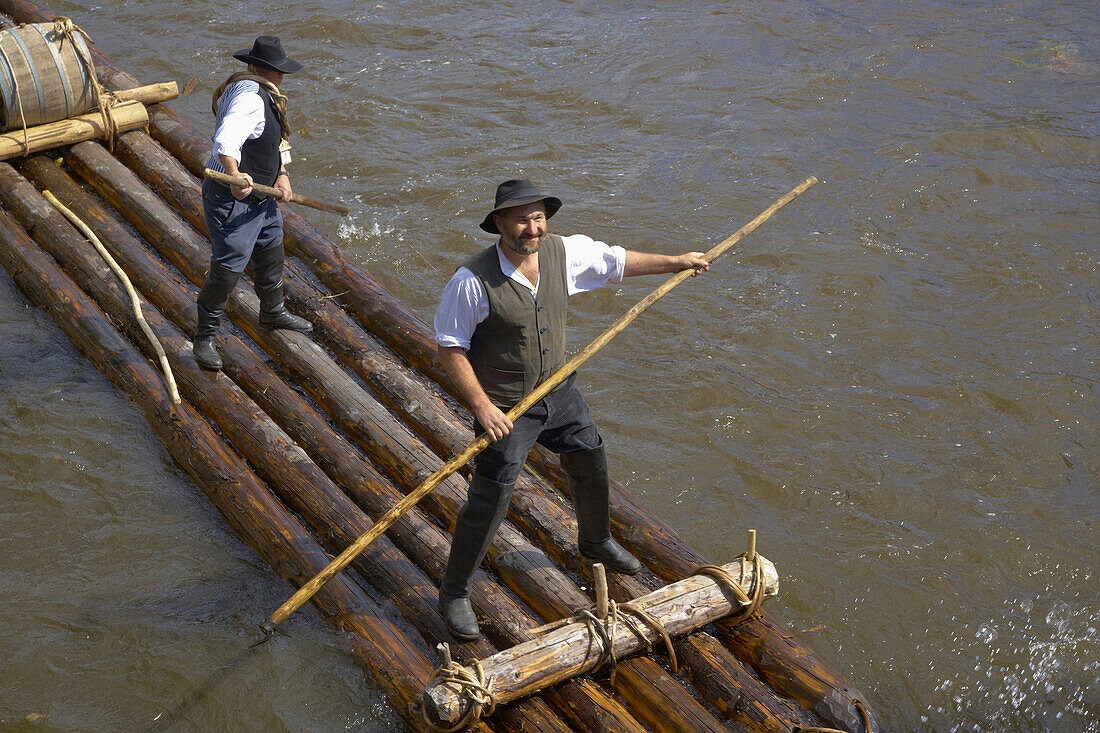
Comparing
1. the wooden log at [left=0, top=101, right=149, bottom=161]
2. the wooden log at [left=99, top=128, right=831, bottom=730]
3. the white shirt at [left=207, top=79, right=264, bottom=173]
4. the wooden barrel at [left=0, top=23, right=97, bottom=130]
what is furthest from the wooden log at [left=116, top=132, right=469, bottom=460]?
the white shirt at [left=207, top=79, right=264, bottom=173]

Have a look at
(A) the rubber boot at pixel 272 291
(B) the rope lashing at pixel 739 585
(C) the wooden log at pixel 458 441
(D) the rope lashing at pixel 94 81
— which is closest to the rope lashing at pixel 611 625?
(C) the wooden log at pixel 458 441

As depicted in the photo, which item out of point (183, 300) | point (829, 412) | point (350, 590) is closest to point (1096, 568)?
point (829, 412)

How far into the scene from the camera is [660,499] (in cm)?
652

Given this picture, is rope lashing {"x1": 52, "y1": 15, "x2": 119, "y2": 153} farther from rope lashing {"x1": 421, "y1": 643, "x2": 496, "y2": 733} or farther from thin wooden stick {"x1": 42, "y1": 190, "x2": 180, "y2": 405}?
rope lashing {"x1": 421, "y1": 643, "x2": 496, "y2": 733}

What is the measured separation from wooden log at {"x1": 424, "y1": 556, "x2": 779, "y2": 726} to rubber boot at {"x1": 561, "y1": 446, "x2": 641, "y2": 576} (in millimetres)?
364

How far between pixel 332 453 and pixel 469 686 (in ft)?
6.84

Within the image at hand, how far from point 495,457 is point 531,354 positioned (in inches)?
19.5

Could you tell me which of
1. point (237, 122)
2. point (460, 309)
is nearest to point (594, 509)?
point (460, 309)

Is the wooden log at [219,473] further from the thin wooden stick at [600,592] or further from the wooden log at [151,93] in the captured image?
the wooden log at [151,93]

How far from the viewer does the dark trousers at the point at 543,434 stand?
4395mm

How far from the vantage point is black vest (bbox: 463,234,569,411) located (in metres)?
4.21

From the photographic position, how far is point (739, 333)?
26.2 feet

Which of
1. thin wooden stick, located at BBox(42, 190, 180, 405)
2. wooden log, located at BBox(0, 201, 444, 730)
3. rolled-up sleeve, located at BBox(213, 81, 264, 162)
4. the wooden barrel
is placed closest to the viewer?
wooden log, located at BBox(0, 201, 444, 730)

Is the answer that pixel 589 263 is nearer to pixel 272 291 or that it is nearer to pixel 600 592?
pixel 600 592
